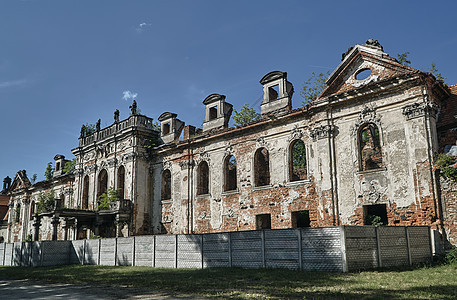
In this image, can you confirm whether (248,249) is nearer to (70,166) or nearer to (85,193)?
(85,193)

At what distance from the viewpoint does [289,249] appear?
1202cm

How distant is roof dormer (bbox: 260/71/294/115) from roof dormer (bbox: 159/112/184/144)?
6.96m

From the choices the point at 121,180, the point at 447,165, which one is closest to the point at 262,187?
the point at 447,165

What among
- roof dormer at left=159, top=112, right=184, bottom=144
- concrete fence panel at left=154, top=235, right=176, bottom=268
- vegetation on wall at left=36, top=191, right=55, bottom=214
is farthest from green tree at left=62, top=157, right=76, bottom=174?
concrete fence panel at left=154, top=235, right=176, bottom=268

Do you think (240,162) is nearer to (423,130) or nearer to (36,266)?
(423,130)

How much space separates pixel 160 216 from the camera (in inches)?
960

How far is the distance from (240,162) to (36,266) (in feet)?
37.1

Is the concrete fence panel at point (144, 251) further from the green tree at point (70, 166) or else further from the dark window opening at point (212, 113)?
the green tree at point (70, 166)

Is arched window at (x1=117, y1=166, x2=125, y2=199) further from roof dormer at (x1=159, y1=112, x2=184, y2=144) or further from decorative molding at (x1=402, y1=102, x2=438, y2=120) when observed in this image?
decorative molding at (x1=402, y1=102, x2=438, y2=120)

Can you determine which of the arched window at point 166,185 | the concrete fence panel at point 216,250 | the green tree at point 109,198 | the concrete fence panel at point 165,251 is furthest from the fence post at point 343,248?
the green tree at point 109,198

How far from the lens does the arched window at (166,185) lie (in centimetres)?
2505

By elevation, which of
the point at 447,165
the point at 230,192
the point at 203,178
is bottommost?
the point at 230,192

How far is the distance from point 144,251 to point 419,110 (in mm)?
11976

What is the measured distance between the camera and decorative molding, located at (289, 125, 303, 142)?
18.7 metres
